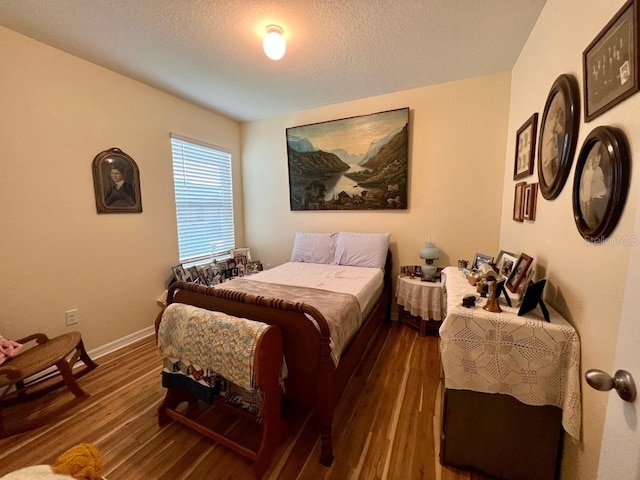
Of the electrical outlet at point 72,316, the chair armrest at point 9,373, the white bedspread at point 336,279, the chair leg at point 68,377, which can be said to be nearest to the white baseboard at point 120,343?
the electrical outlet at point 72,316

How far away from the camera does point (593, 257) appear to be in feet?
3.29

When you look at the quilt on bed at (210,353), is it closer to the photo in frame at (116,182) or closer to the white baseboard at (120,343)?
the white baseboard at (120,343)

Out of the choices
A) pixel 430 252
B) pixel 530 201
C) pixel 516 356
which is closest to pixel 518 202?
pixel 530 201

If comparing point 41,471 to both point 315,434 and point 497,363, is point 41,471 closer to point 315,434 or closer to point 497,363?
point 315,434

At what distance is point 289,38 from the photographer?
1.93 m

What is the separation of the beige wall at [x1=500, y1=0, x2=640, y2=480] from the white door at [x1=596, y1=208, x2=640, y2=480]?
40 cm

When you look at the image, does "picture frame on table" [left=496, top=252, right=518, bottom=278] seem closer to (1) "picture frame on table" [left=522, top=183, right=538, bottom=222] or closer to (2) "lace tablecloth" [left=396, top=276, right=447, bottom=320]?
(1) "picture frame on table" [left=522, top=183, right=538, bottom=222]

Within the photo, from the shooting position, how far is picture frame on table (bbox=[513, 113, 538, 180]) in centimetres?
173

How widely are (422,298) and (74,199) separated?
10.9ft

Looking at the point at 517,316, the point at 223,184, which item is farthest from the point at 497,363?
the point at 223,184

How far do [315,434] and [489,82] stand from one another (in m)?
3.35

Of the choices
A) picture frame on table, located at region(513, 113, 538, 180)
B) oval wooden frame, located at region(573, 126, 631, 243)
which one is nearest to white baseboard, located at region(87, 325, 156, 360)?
oval wooden frame, located at region(573, 126, 631, 243)

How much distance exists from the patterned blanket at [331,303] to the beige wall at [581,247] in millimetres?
1082

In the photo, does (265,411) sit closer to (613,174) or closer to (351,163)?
(613,174)
